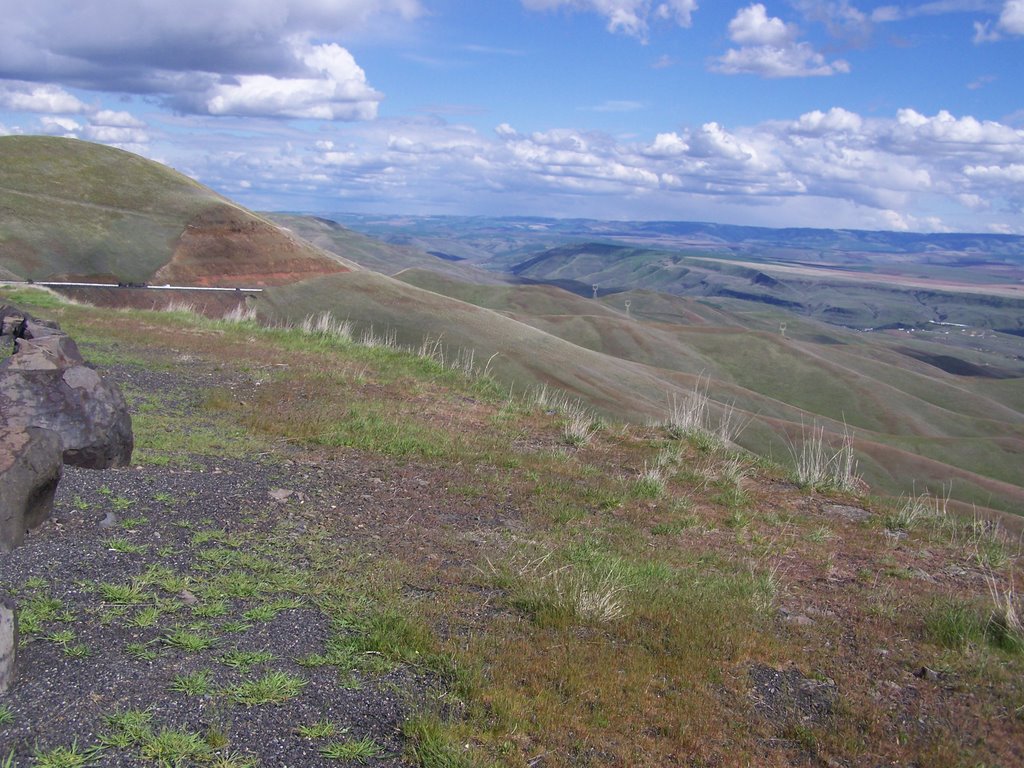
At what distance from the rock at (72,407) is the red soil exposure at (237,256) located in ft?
121

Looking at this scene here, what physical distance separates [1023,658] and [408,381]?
11.8 meters

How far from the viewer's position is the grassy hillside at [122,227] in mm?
41531

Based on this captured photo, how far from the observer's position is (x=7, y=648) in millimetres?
4629

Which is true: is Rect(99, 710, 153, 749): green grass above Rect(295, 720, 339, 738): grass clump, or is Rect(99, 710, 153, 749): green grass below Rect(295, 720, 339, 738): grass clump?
above

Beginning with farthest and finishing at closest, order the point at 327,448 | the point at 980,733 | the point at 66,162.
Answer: the point at 66,162
the point at 327,448
the point at 980,733

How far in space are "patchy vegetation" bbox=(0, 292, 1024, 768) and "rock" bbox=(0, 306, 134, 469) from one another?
393 mm

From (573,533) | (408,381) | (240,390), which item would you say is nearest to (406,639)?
(573,533)

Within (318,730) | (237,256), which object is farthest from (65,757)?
(237,256)

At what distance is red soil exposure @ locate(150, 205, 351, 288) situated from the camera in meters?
45.4

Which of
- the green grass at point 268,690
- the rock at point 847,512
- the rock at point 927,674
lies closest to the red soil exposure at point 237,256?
the rock at point 847,512

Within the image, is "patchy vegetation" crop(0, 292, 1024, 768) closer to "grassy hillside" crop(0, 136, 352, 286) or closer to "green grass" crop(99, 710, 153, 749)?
"green grass" crop(99, 710, 153, 749)

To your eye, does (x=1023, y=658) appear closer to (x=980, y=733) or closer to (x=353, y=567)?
(x=980, y=733)

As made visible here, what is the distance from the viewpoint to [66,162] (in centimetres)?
4941

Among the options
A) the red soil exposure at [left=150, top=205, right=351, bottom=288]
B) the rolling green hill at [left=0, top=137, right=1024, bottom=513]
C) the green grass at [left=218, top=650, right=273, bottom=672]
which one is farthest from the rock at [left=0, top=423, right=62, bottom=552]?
the red soil exposure at [left=150, top=205, right=351, bottom=288]
